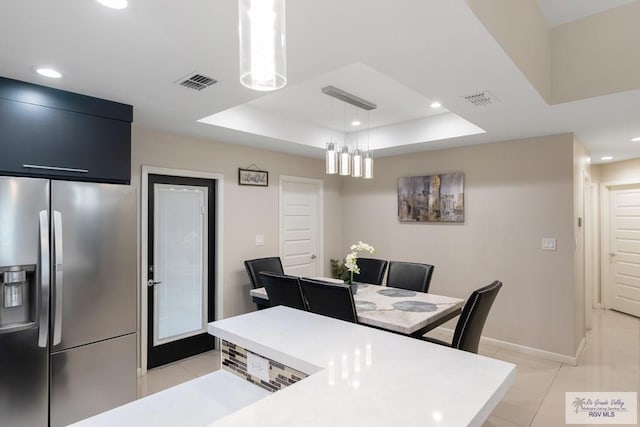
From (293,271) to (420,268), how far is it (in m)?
1.86

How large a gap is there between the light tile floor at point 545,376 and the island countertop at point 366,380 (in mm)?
1765

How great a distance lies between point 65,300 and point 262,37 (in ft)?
7.34

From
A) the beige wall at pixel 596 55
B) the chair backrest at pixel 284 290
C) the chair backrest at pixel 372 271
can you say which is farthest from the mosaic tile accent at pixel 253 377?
the beige wall at pixel 596 55

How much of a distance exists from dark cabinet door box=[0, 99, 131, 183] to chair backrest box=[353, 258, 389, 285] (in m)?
2.69

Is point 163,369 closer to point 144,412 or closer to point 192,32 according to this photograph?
point 144,412

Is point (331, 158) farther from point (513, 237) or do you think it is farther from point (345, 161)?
point (513, 237)

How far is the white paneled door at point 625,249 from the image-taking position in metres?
5.00

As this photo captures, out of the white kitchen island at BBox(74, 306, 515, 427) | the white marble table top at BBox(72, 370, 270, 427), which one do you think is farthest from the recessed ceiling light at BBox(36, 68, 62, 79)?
the white marble table top at BBox(72, 370, 270, 427)

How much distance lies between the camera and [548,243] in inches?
140

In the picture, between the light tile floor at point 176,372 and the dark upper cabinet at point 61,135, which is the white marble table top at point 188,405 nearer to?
the dark upper cabinet at point 61,135

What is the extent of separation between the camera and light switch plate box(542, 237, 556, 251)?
11.6ft

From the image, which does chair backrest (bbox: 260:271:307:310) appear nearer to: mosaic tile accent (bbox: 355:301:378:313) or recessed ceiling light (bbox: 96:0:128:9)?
mosaic tile accent (bbox: 355:301:378:313)

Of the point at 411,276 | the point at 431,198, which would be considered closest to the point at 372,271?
the point at 411,276

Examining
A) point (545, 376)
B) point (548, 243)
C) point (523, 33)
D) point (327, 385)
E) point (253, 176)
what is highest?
point (523, 33)
